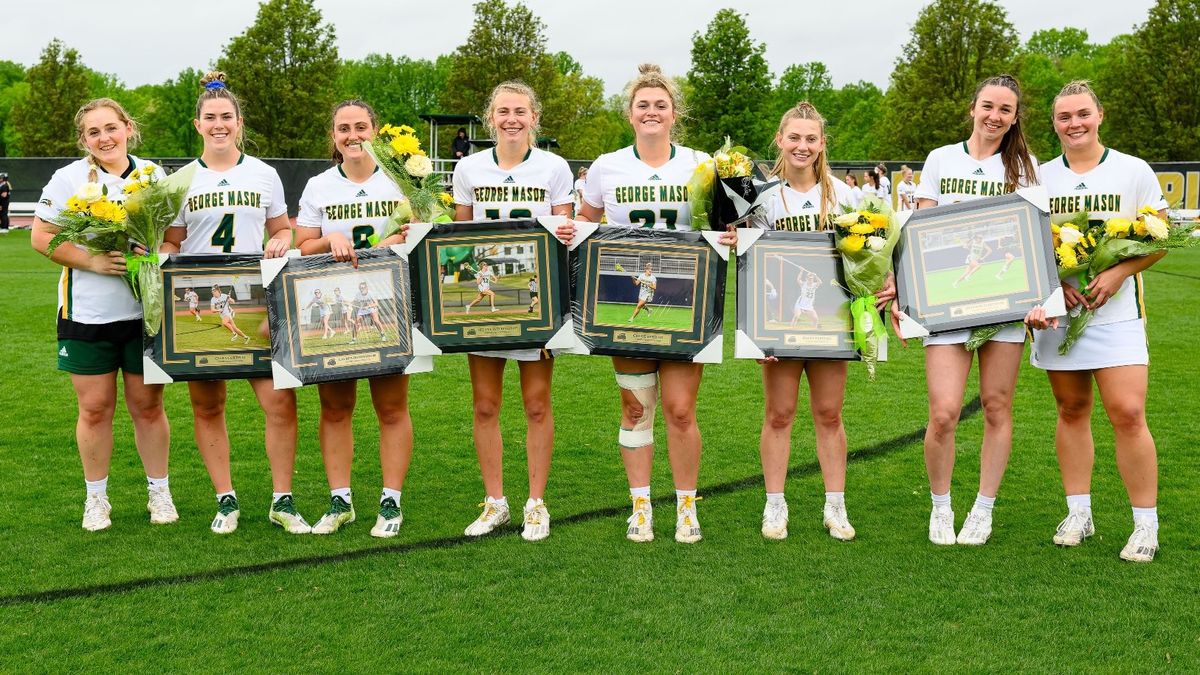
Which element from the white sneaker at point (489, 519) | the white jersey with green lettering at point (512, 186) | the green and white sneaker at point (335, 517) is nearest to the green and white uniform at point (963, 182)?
the white jersey with green lettering at point (512, 186)

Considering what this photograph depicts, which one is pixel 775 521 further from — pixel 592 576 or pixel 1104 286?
pixel 1104 286

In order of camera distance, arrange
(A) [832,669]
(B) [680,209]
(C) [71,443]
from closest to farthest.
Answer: (A) [832,669] → (B) [680,209] → (C) [71,443]

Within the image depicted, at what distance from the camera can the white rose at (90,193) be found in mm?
4895

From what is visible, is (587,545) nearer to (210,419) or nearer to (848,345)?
(848,345)

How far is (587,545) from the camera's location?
509 cm

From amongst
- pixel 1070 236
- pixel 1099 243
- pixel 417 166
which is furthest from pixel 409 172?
pixel 1099 243

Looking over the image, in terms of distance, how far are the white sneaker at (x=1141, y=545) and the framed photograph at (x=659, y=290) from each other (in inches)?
77.6

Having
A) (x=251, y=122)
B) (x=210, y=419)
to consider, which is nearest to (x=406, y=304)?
(x=210, y=419)

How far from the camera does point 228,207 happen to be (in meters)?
5.14

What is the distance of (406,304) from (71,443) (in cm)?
339

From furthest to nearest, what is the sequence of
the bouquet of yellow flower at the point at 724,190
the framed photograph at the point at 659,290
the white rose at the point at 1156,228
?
the framed photograph at the point at 659,290, the bouquet of yellow flower at the point at 724,190, the white rose at the point at 1156,228

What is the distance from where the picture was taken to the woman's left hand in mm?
4711

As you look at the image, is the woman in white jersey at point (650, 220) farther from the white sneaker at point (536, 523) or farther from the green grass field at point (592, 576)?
the white sneaker at point (536, 523)

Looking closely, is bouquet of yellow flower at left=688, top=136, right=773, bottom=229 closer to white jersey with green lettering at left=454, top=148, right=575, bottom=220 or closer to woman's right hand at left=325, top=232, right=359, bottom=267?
white jersey with green lettering at left=454, top=148, right=575, bottom=220
